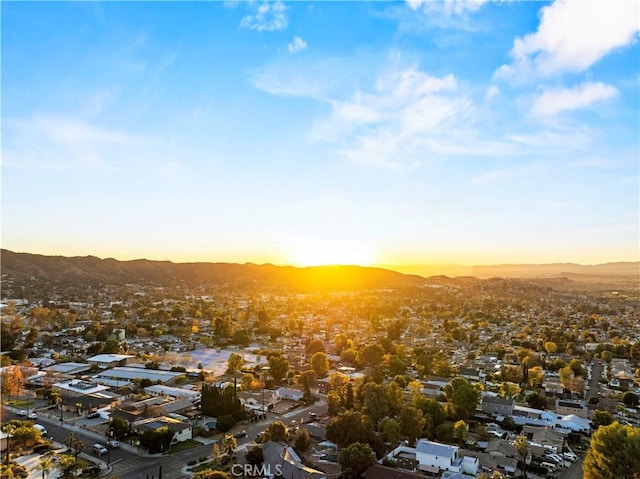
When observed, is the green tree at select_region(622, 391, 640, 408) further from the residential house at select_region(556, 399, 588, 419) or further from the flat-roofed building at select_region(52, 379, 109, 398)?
the flat-roofed building at select_region(52, 379, 109, 398)

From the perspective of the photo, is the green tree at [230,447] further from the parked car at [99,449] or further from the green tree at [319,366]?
the green tree at [319,366]

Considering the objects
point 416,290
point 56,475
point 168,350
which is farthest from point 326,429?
point 416,290

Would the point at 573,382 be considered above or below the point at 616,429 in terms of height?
below

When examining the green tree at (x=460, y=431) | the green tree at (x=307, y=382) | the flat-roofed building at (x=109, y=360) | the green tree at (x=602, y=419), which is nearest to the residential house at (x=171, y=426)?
the green tree at (x=307, y=382)

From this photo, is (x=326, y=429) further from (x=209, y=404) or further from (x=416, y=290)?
(x=416, y=290)

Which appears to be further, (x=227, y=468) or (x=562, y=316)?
(x=562, y=316)

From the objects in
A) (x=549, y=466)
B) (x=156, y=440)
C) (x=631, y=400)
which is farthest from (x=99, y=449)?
(x=631, y=400)
